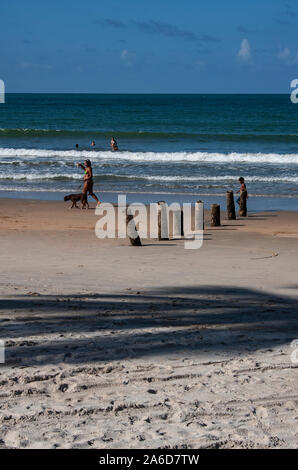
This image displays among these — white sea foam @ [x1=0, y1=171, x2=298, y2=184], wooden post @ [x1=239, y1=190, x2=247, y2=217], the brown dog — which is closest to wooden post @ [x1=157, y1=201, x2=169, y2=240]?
wooden post @ [x1=239, y1=190, x2=247, y2=217]

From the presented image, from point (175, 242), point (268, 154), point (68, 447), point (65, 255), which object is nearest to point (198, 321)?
point (68, 447)

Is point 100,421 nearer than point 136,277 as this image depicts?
Yes

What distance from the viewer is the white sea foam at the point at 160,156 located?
38.5 m

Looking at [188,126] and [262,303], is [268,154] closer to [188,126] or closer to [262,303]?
[188,126]

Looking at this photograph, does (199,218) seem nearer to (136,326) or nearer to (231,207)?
(231,207)

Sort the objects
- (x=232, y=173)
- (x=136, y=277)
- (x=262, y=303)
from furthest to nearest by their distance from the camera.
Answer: (x=232, y=173) → (x=136, y=277) → (x=262, y=303)

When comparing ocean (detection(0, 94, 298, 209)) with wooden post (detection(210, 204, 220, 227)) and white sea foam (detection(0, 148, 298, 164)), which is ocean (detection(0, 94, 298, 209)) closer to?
white sea foam (detection(0, 148, 298, 164))

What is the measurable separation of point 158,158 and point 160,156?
66cm

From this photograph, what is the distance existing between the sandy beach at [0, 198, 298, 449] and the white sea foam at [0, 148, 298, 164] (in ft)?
86.6

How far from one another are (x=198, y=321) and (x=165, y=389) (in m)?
2.14

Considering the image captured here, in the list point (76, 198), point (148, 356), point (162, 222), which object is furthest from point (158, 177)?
point (148, 356)

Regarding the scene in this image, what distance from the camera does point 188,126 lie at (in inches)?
2645

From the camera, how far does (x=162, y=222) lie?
52.0 ft

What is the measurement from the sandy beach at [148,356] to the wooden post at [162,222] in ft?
10.9
